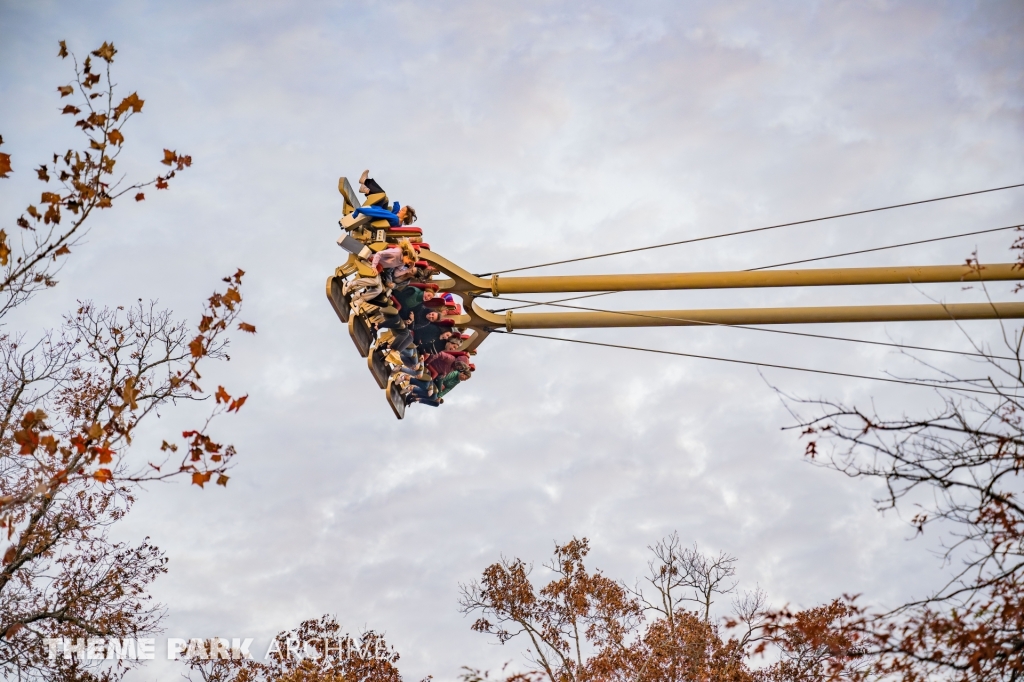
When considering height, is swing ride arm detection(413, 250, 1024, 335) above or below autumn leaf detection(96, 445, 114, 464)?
above

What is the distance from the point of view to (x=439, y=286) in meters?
12.5

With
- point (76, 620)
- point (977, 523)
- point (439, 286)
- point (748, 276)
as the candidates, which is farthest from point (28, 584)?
point (977, 523)

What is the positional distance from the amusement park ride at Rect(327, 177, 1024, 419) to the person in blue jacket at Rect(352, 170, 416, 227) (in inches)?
2.1

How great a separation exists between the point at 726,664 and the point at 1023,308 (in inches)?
551

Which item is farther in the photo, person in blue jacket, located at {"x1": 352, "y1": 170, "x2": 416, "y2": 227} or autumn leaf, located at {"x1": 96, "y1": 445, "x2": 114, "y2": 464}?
person in blue jacket, located at {"x1": 352, "y1": 170, "x2": 416, "y2": 227}

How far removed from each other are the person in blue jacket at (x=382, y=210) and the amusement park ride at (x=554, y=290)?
0.05m

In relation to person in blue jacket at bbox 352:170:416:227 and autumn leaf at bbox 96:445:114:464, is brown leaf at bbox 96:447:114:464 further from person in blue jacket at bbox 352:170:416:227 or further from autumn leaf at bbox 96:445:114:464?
person in blue jacket at bbox 352:170:416:227

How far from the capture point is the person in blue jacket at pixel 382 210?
506 inches

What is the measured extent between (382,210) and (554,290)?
2655 mm

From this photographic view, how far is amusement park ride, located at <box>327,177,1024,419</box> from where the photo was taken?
33.8 feet

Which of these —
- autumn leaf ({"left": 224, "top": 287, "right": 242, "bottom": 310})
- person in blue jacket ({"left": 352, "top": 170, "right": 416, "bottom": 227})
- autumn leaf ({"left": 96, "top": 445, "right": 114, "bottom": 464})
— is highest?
person in blue jacket ({"left": 352, "top": 170, "right": 416, "bottom": 227})

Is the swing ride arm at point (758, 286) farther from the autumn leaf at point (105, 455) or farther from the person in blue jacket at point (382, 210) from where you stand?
the autumn leaf at point (105, 455)

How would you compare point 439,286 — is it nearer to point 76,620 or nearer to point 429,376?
point 429,376

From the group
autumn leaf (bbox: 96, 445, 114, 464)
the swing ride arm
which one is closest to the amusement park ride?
the swing ride arm
